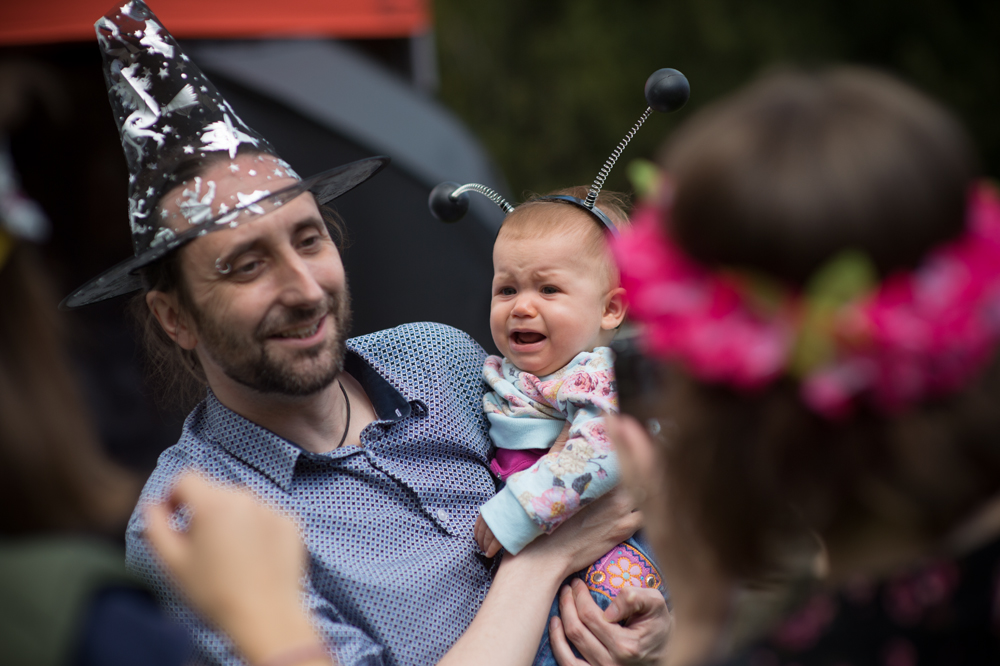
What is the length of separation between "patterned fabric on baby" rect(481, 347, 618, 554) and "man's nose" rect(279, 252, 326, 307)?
520 millimetres

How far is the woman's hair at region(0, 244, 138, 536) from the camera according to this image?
41.6 inches

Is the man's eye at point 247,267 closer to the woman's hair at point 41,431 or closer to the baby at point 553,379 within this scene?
the baby at point 553,379

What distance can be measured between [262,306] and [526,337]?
1.98 feet

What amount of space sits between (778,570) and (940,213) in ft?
1.64

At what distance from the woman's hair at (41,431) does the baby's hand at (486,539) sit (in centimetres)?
96

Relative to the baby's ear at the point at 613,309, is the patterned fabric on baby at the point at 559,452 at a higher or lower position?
lower

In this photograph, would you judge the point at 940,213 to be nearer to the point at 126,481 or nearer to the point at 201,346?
the point at 126,481

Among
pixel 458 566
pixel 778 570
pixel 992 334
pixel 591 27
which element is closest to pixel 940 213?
pixel 992 334

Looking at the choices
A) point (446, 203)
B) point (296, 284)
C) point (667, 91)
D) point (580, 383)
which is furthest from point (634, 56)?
point (296, 284)

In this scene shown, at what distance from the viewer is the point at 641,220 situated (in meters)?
1.16

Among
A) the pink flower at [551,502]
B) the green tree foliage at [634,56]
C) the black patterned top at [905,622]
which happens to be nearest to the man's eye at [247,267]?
the pink flower at [551,502]

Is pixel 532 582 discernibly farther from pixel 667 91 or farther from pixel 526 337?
pixel 667 91

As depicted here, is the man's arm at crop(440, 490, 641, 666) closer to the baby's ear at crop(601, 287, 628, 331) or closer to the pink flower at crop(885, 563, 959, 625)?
the baby's ear at crop(601, 287, 628, 331)

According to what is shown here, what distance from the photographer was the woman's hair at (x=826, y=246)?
0.97 metres
